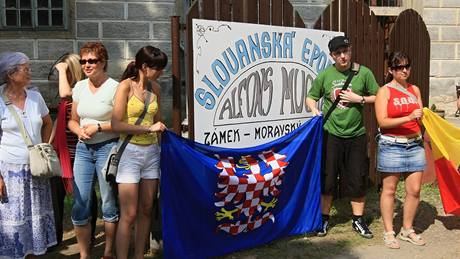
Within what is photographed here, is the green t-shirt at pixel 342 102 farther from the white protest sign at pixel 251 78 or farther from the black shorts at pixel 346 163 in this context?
the white protest sign at pixel 251 78

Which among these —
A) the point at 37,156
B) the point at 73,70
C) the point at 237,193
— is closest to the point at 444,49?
the point at 237,193

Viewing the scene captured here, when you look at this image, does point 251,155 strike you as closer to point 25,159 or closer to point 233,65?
point 233,65

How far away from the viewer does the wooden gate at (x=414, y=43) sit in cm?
662

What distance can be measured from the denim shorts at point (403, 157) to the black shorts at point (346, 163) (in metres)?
0.26

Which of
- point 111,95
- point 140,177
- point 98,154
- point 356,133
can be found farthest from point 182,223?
point 356,133

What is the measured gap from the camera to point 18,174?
138 inches

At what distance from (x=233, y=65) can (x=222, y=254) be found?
1571mm

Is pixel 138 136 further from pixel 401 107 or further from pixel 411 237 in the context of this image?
pixel 411 237

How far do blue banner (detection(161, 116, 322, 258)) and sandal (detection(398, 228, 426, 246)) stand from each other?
30.2 inches

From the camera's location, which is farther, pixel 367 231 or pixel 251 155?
pixel 367 231

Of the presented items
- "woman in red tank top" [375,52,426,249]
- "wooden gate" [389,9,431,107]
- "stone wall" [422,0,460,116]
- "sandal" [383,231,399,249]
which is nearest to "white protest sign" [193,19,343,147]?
"woman in red tank top" [375,52,426,249]

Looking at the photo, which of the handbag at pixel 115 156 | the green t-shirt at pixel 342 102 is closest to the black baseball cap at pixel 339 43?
the green t-shirt at pixel 342 102

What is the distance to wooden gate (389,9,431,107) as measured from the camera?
6.62 metres

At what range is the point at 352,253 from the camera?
4.44 metres
